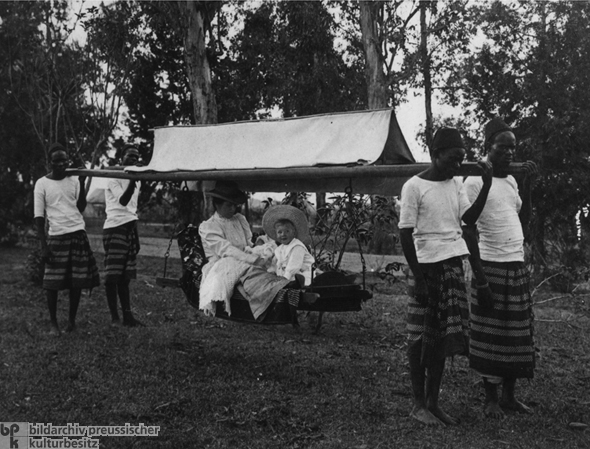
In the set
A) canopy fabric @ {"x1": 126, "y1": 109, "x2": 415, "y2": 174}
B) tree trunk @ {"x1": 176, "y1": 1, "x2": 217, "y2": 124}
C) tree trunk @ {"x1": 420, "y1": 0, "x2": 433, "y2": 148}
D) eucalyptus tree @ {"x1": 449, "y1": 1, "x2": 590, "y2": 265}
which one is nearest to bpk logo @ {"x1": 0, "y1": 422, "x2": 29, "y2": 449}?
canopy fabric @ {"x1": 126, "y1": 109, "x2": 415, "y2": 174}

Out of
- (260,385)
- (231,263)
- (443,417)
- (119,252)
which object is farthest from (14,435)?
(119,252)

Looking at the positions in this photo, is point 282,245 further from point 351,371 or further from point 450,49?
point 450,49

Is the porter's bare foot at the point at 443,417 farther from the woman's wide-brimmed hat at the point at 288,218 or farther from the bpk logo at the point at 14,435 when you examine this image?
the bpk logo at the point at 14,435

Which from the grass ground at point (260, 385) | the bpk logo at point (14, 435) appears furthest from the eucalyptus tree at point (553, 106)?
the bpk logo at point (14, 435)

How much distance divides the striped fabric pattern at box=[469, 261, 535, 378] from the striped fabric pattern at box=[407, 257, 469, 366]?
1.19 ft

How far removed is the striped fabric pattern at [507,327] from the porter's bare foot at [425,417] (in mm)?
547

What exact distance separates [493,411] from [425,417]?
0.59 metres

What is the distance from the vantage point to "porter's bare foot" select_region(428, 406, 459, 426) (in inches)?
176

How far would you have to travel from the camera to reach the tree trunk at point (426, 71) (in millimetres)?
19359

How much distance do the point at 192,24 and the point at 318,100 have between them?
274 inches

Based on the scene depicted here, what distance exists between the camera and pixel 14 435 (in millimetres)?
4082

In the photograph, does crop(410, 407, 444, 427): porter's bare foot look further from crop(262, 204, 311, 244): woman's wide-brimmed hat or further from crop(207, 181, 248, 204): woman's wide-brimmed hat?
crop(207, 181, 248, 204): woman's wide-brimmed hat

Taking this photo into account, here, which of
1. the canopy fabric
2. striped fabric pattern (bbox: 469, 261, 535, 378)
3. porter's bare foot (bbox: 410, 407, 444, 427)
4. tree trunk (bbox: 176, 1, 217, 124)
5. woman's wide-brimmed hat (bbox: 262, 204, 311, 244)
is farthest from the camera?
A: tree trunk (bbox: 176, 1, 217, 124)

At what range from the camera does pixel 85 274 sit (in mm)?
7402
